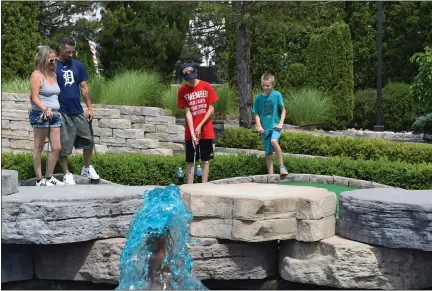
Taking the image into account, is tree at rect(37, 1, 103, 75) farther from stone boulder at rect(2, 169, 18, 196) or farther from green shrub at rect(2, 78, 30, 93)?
stone boulder at rect(2, 169, 18, 196)

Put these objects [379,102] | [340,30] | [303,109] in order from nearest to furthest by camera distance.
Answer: [303,109], [379,102], [340,30]

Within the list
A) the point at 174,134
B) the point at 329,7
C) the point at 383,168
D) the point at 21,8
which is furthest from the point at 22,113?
the point at 329,7

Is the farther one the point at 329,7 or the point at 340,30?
the point at 329,7

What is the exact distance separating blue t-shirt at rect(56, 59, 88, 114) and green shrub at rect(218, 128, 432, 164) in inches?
181

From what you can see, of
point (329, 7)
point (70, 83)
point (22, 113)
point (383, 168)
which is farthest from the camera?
point (329, 7)

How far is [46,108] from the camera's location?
7895 mm

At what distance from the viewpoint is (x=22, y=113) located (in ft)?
44.0

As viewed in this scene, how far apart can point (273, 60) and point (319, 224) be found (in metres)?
17.2

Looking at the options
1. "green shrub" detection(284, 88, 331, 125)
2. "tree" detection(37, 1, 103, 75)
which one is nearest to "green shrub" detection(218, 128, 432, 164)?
"green shrub" detection(284, 88, 331, 125)

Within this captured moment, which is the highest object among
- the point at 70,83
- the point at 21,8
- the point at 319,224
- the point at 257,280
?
the point at 21,8

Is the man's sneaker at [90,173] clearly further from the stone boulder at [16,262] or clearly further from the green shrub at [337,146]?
the green shrub at [337,146]

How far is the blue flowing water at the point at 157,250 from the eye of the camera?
16.1 ft

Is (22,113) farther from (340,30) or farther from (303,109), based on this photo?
(340,30)

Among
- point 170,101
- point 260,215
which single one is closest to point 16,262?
point 260,215
